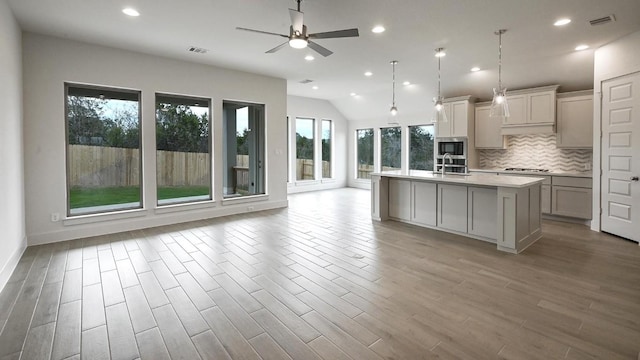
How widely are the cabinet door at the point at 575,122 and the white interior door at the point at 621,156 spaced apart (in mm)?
956

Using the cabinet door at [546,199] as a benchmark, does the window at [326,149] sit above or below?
above

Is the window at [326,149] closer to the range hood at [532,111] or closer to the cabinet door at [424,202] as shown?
the range hood at [532,111]

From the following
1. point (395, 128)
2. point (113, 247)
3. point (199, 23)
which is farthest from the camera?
point (395, 128)

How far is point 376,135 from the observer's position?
10.9m

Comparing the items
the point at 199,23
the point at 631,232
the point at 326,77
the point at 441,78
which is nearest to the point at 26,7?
the point at 199,23

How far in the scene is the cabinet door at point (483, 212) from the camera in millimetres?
4508

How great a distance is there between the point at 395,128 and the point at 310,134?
2.75 meters

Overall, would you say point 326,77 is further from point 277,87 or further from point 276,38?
point 276,38

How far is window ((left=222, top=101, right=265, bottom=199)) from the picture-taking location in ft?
22.8

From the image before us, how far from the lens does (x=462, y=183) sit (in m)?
4.59

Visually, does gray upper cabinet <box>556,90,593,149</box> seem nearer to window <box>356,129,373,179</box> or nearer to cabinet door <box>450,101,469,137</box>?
cabinet door <box>450,101,469,137</box>

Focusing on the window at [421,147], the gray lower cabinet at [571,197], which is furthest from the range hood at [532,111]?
the window at [421,147]

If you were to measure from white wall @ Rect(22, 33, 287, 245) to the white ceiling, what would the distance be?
26cm

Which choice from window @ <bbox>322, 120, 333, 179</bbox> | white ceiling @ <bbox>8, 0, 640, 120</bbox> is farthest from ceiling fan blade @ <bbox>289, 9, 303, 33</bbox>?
window @ <bbox>322, 120, 333, 179</bbox>
